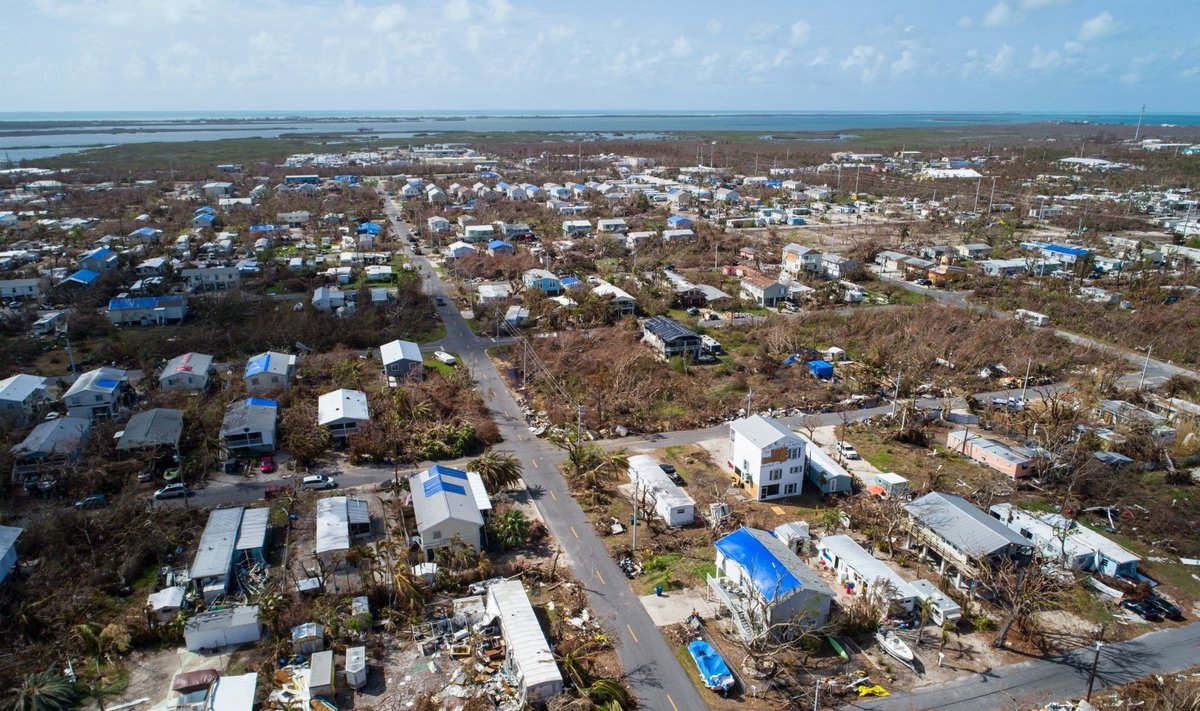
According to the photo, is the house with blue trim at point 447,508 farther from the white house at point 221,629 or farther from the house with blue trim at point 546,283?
the house with blue trim at point 546,283

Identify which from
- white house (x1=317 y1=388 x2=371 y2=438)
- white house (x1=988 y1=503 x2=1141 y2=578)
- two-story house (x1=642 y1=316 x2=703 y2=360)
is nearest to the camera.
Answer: white house (x1=988 y1=503 x2=1141 y2=578)

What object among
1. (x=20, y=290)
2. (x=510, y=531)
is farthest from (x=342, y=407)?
(x=20, y=290)

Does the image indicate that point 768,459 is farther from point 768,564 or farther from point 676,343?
point 676,343

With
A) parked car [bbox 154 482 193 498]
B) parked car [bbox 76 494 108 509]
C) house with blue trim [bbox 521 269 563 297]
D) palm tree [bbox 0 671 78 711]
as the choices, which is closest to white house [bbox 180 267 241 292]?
house with blue trim [bbox 521 269 563 297]

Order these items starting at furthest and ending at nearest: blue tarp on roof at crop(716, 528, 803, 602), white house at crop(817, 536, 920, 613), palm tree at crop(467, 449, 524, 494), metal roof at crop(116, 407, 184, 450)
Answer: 1. metal roof at crop(116, 407, 184, 450)
2. palm tree at crop(467, 449, 524, 494)
3. white house at crop(817, 536, 920, 613)
4. blue tarp on roof at crop(716, 528, 803, 602)

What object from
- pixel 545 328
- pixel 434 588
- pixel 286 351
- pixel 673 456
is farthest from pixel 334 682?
pixel 545 328

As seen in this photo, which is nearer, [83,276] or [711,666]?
[711,666]

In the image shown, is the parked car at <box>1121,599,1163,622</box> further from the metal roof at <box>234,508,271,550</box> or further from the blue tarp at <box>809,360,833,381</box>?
the metal roof at <box>234,508,271,550</box>

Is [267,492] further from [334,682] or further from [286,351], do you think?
[286,351]
